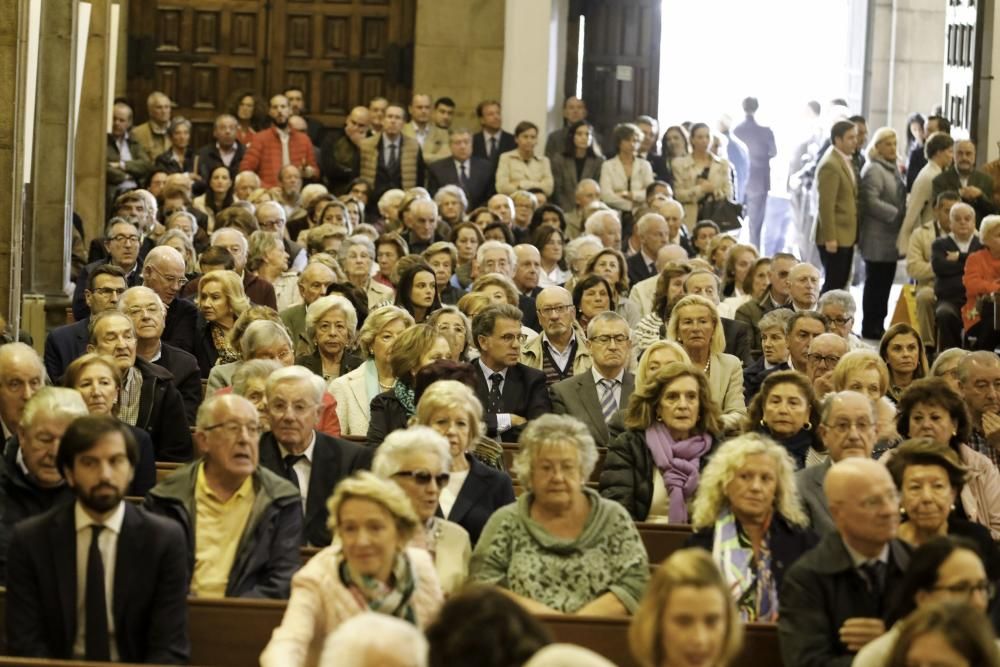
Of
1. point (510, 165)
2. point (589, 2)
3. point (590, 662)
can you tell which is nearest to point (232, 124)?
point (510, 165)

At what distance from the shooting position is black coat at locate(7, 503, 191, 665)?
5.79 m

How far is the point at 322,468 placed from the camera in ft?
24.1

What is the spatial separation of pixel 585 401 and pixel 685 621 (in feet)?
15.5

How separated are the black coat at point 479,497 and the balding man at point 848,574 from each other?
56.4 inches

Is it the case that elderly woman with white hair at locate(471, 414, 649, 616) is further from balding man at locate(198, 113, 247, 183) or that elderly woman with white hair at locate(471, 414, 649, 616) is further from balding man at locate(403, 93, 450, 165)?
balding man at locate(403, 93, 450, 165)

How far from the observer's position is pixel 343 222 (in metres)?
14.2

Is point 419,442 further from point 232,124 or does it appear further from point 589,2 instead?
point 589,2

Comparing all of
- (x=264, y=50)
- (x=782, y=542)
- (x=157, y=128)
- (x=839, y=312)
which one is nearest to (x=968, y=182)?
(x=839, y=312)

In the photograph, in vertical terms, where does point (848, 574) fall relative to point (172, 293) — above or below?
below

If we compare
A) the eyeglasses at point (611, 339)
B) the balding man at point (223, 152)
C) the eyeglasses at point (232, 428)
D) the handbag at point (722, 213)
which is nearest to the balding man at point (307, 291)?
the eyeglasses at point (611, 339)

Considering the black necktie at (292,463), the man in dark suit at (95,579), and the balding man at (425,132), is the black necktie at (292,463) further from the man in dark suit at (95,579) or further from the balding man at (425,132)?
the balding man at (425,132)

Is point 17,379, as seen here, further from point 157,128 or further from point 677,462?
point 157,128

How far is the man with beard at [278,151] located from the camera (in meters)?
17.4

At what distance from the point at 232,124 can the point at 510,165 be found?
2472mm
